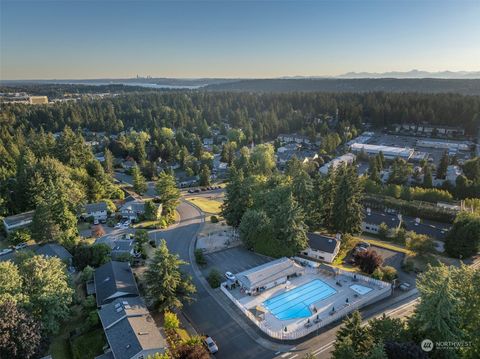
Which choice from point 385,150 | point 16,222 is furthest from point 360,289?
point 385,150

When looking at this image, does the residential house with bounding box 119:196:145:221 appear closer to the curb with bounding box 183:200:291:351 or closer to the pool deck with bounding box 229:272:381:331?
the curb with bounding box 183:200:291:351

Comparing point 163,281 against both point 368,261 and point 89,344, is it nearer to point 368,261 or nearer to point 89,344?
point 89,344

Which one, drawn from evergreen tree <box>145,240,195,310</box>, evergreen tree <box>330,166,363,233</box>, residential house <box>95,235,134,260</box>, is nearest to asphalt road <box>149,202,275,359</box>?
evergreen tree <box>145,240,195,310</box>

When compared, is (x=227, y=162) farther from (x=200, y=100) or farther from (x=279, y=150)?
(x=200, y=100)

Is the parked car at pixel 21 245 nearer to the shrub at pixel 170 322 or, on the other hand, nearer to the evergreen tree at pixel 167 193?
the evergreen tree at pixel 167 193

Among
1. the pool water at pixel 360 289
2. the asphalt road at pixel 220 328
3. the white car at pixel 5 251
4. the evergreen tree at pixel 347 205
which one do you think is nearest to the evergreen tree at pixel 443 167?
the evergreen tree at pixel 347 205

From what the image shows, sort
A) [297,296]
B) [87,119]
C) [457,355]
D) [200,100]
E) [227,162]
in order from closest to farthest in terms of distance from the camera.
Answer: [457,355] < [297,296] < [227,162] < [87,119] < [200,100]

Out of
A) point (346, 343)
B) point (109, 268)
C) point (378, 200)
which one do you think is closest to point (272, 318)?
point (346, 343)
